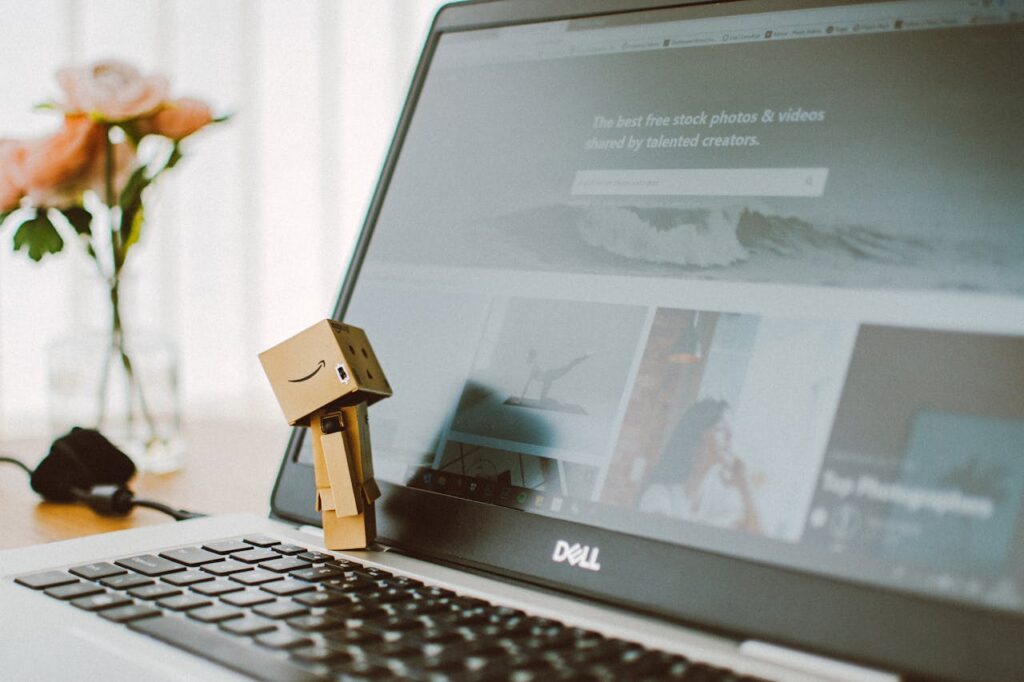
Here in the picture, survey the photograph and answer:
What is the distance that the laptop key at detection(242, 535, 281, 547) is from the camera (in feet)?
1.80

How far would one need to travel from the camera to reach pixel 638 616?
18.4 inches

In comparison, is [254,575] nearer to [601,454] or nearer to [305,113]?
[601,454]

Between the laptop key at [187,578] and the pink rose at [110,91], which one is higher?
the pink rose at [110,91]

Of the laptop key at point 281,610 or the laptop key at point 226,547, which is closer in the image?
the laptop key at point 281,610

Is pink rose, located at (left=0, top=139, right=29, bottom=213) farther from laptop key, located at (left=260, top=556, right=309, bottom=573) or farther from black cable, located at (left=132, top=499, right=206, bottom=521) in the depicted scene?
laptop key, located at (left=260, top=556, right=309, bottom=573)

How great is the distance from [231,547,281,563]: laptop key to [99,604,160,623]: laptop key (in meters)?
0.08

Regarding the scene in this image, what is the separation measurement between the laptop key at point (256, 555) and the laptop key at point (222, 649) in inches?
3.9

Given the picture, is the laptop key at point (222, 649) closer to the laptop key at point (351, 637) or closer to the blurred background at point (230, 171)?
the laptop key at point (351, 637)

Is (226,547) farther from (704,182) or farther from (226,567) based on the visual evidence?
(704,182)

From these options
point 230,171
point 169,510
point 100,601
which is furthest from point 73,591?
point 230,171

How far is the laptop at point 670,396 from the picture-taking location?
0.40 m

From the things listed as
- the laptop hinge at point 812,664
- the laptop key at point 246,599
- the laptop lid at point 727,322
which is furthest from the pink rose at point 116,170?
the laptop hinge at point 812,664

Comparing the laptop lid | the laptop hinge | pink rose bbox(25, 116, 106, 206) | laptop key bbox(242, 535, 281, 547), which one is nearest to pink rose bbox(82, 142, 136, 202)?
pink rose bbox(25, 116, 106, 206)

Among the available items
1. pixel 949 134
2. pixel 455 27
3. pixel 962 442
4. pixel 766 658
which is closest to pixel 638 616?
pixel 766 658
